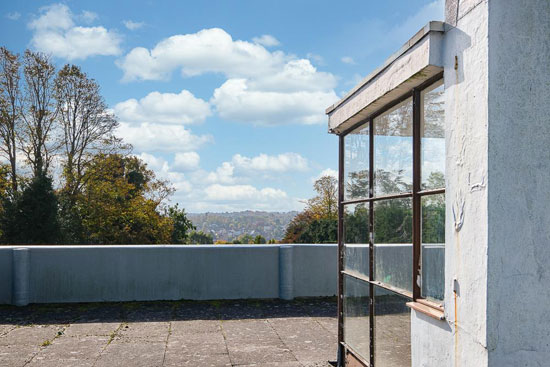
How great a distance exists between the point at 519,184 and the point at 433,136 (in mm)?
894

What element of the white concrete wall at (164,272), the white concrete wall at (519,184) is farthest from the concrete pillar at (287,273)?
the white concrete wall at (519,184)

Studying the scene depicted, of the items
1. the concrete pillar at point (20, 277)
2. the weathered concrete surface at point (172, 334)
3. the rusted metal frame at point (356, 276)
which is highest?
the rusted metal frame at point (356, 276)

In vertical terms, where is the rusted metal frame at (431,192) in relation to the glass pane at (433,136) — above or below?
below

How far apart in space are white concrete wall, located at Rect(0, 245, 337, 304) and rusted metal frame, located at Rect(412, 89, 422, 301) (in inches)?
234

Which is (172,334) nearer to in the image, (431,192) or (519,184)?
(431,192)

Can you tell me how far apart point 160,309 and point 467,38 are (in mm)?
7158

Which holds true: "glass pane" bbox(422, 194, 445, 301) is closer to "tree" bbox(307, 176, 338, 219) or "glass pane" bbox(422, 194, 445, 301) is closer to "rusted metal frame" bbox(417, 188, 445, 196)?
"rusted metal frame" bbox(417, 188, 445, 196)

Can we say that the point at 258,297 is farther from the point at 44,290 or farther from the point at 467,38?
the point at 467,38

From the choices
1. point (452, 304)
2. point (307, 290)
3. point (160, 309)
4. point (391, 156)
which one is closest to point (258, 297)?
point (307, 290)

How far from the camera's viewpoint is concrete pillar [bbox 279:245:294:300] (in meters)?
9.27

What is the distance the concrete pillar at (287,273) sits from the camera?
9.27 meters

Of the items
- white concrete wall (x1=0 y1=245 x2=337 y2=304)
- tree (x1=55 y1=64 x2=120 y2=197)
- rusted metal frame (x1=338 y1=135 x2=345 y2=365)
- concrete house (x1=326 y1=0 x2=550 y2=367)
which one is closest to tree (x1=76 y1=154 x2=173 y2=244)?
tree (x1=55 y1=64 x2=120 y2=197)

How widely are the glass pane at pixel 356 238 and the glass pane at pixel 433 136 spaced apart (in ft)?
3.89

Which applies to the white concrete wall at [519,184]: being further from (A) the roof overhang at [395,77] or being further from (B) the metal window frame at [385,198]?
(B) the metal window frame at [385,198]
